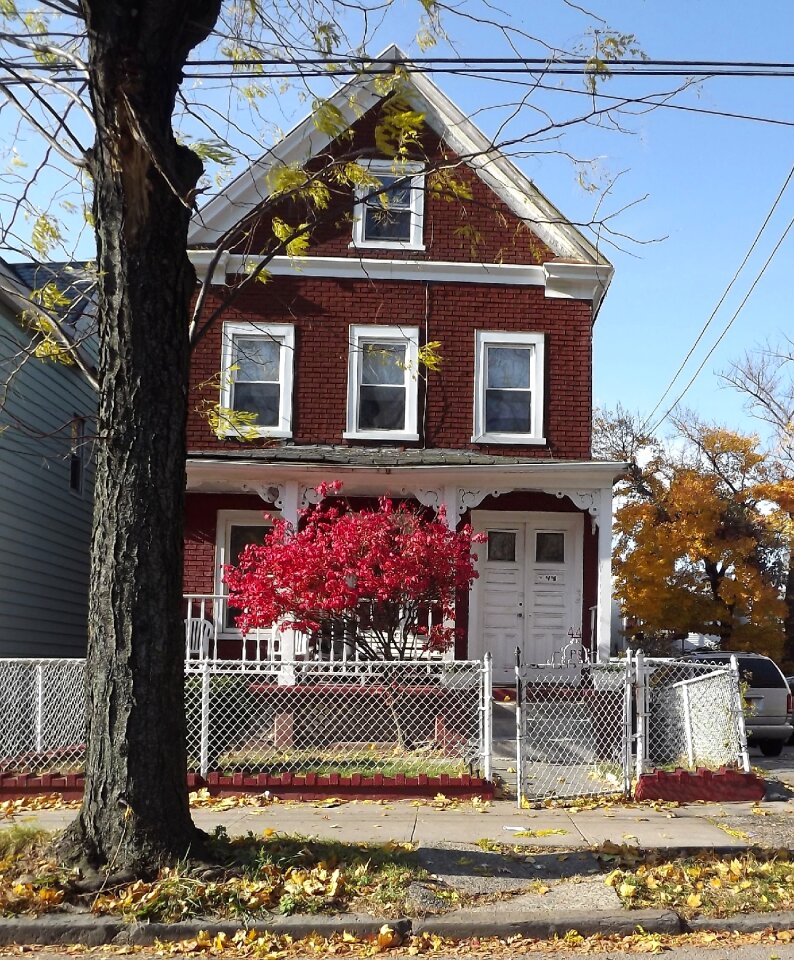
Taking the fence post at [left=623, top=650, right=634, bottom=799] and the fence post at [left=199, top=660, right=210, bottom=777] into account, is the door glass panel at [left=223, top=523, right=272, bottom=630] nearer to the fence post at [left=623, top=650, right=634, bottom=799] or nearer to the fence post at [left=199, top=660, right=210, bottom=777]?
the fence post at [left=199, top=660, right=210, bottom=777]

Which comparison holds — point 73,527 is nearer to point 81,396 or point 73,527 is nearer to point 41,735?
point 81,396

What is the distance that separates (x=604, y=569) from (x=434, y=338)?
4322mm

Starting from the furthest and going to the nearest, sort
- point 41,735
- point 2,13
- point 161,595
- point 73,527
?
point 73,527 → point 41,735 → point 2,13 → point 161,595

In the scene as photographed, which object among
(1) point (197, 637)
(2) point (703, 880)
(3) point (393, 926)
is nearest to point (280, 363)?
(1) point (197, 637)

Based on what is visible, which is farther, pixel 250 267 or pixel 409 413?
pixel 409 413

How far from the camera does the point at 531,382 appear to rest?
1514cm

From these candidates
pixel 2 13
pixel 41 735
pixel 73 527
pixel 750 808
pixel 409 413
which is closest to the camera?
pixel 2 13

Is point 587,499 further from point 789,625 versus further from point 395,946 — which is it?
point 789,625

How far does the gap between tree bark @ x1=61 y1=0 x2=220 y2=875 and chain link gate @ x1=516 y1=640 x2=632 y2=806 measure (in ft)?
12.6

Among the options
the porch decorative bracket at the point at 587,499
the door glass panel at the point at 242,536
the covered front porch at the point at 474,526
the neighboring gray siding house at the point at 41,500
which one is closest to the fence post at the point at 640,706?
the covered front porch at the point at 474,526

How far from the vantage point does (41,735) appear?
9.88 m

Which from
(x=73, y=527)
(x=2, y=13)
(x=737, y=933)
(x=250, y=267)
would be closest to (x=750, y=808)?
(x=737, y=933)

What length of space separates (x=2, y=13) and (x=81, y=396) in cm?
1137

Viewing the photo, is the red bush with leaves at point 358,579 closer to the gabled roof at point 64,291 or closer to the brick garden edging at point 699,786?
the brick garden edging at point 699,786
